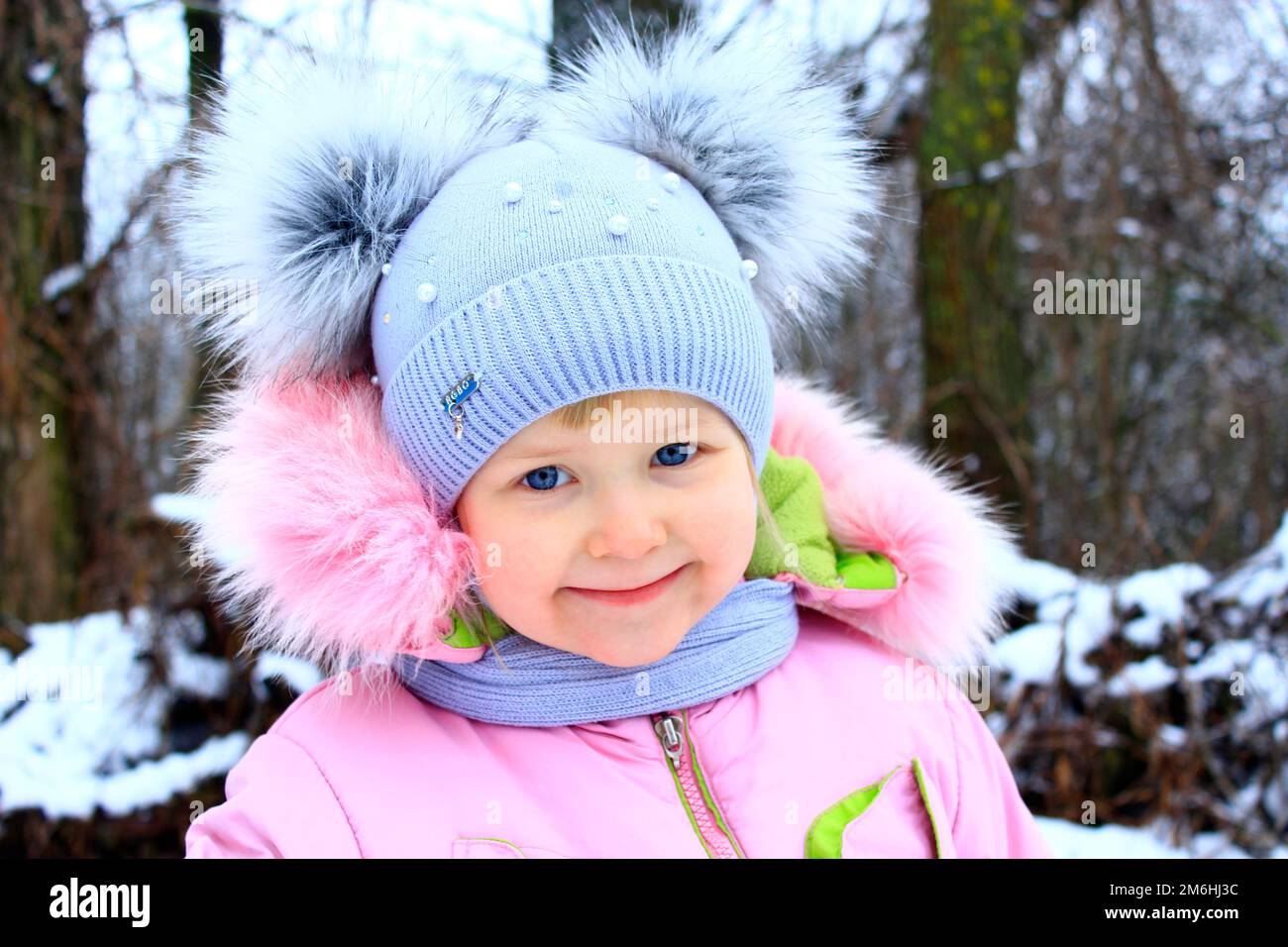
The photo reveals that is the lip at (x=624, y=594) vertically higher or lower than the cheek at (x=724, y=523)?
lower

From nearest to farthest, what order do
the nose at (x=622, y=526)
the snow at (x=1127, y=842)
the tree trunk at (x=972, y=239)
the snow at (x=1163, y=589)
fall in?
the nose at (x=622, y=526) → the snow at (x=1127, y=842) → the snow at (x=1163, y=589) → the tree trunk at (x=972, y=239)

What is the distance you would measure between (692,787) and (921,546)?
22.3 inches

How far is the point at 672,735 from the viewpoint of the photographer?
4.83 feet

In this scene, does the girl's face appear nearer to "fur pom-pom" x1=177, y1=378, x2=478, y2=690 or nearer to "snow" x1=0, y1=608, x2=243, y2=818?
"fur pom-pom" x1=177, y1=378, x2=478, y2=690

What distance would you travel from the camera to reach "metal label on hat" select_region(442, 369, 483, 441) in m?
1.33

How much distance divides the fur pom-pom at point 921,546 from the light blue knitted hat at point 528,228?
11.1 inches

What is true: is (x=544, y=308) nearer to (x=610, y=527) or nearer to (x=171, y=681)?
(x=610, y=527)

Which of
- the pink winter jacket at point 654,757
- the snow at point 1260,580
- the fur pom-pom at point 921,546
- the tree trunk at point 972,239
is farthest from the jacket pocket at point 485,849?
the tree trunk at point 972,239

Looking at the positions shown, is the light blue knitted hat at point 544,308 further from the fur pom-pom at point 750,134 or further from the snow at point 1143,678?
the snow at point 1143,678

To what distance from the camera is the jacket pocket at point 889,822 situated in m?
1.44

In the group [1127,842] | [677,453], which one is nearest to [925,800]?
[677,453]

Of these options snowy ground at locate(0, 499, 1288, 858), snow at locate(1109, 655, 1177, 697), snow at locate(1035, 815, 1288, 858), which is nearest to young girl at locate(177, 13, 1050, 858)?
snow at locate(1035, 815, 1288, 858)
